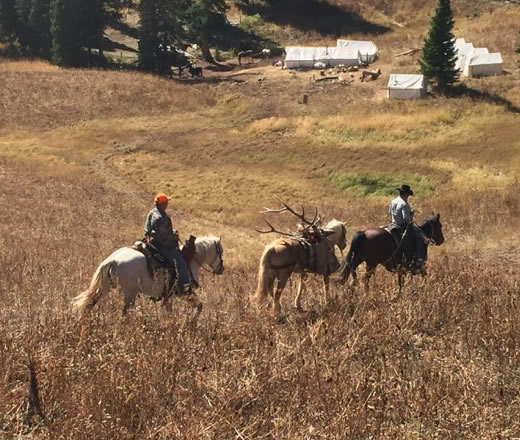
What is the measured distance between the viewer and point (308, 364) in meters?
6.26

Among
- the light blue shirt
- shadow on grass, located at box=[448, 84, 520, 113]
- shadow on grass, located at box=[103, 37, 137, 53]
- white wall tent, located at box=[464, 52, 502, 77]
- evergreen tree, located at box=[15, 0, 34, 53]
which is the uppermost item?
evergreen tree, located at box=[15, 0, 34, 53]

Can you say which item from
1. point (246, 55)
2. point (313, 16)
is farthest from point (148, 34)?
point (313, 16)

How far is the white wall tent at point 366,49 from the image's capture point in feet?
226

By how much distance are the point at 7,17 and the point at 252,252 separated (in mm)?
69859

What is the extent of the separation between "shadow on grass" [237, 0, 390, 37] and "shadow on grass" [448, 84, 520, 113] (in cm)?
3300

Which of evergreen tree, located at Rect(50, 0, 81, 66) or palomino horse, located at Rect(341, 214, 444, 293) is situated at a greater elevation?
→ evergreen tree, located at Rect(50, 0, 81, 66)

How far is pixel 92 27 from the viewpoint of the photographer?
7431 cm

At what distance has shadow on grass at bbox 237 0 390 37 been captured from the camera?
85125mm

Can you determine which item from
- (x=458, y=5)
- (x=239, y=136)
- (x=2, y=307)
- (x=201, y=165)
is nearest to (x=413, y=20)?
(x=458, y=5)

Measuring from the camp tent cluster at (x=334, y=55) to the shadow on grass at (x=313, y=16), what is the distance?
547 inches

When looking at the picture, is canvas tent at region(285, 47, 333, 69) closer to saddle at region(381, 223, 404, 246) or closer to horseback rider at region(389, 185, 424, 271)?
horseback rider at region(389, 185, 424, 271)

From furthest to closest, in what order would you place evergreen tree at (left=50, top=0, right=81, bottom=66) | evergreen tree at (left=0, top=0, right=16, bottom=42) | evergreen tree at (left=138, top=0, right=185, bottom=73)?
1. evergreen tree at (left=0, top=0, right=16, bottom=42)
2. evergreen tree at (left=50, top=0, right=81, bottom=66)
3. evergreen tree at (left=138, top=0, right=185, bottom=73)

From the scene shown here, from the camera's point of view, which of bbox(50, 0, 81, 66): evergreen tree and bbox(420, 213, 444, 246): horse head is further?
bbox(50, 0, 81, 66): evergreen tree

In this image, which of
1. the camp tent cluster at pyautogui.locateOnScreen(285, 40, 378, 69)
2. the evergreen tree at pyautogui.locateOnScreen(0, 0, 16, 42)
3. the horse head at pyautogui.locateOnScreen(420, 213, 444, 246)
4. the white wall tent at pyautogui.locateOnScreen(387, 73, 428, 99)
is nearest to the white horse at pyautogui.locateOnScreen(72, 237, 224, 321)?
the horse head at pyautogui.locateOnScreen(420, 213, 444, 246)
